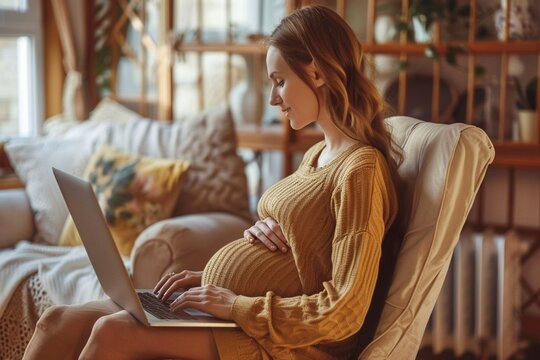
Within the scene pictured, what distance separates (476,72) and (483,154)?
1.47 metres

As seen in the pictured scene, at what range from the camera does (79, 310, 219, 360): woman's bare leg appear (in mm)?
1596

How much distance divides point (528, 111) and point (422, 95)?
1.93 feet

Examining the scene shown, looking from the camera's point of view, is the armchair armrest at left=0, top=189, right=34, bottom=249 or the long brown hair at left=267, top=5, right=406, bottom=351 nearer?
the long brown hair at left=267, top=5, right=406, bottom=351

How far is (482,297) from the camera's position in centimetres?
305

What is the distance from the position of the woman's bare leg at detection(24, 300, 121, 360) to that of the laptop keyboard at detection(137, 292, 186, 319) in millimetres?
110

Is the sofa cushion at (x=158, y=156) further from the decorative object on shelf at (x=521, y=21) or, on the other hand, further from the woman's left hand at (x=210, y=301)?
the woman's left hand at (x=210, y=301)

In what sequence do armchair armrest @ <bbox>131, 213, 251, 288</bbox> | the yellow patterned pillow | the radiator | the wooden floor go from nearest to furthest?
1. armchair armrest @ <bbox>131, 213, 251, 288</bbox>
2. the yellow patterned pillow
3. the radiator
4. the wooden floor

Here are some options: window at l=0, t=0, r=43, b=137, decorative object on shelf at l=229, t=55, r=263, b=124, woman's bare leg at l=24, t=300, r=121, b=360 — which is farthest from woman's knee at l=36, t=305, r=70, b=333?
window at l=0, t=0, r=43, b=137

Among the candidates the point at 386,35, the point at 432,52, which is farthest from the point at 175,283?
the point at 386,35

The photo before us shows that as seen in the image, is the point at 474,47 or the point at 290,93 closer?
the point at 290,93

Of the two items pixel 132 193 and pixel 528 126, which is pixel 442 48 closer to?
pixel 528 126

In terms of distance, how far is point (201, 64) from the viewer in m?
3.64

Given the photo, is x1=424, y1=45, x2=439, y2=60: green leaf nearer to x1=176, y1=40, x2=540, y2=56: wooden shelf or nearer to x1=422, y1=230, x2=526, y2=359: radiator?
x1=176, y1=40, x2=540, y2=56: wooden shelf

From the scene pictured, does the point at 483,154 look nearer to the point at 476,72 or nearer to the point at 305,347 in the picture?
the point at 305,347
